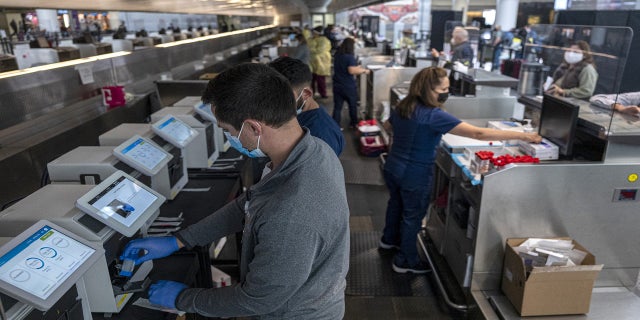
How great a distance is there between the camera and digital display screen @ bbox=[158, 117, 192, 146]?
8.27 feet

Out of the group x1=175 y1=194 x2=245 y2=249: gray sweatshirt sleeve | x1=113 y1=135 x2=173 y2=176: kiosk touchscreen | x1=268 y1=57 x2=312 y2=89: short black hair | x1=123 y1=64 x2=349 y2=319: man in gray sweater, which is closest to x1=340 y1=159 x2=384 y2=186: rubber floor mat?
x1=268 y1=57 x2=312 y2=89: short black hair

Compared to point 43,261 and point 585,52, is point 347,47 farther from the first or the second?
point 43,261

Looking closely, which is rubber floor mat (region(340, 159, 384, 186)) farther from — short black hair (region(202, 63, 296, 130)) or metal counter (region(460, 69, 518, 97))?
short black hair (region(202, 63, 296, 130))

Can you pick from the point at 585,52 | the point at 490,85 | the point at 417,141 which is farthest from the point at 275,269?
the point at 490,85

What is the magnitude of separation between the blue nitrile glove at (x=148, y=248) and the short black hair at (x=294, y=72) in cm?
113

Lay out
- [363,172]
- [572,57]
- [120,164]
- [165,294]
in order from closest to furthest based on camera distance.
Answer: [165,294], [120,164], [572,57], [363,172]

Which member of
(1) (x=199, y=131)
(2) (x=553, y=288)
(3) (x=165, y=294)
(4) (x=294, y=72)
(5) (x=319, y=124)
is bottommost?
(2) (x=553, y=288)

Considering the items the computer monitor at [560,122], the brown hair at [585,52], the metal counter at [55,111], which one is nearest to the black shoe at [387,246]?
the computer monitor at [560,122]

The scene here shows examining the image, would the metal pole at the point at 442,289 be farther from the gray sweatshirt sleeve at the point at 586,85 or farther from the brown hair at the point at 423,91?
the gray sweatshirt sleeve at the point at 586,85

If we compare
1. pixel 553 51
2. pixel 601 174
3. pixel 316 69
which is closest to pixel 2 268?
pixel 601 174

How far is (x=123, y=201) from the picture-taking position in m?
1.63

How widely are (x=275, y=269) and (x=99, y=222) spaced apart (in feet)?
2.33

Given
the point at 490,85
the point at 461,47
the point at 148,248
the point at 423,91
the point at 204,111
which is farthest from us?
the point at 461,47

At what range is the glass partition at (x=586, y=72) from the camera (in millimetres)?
2416
